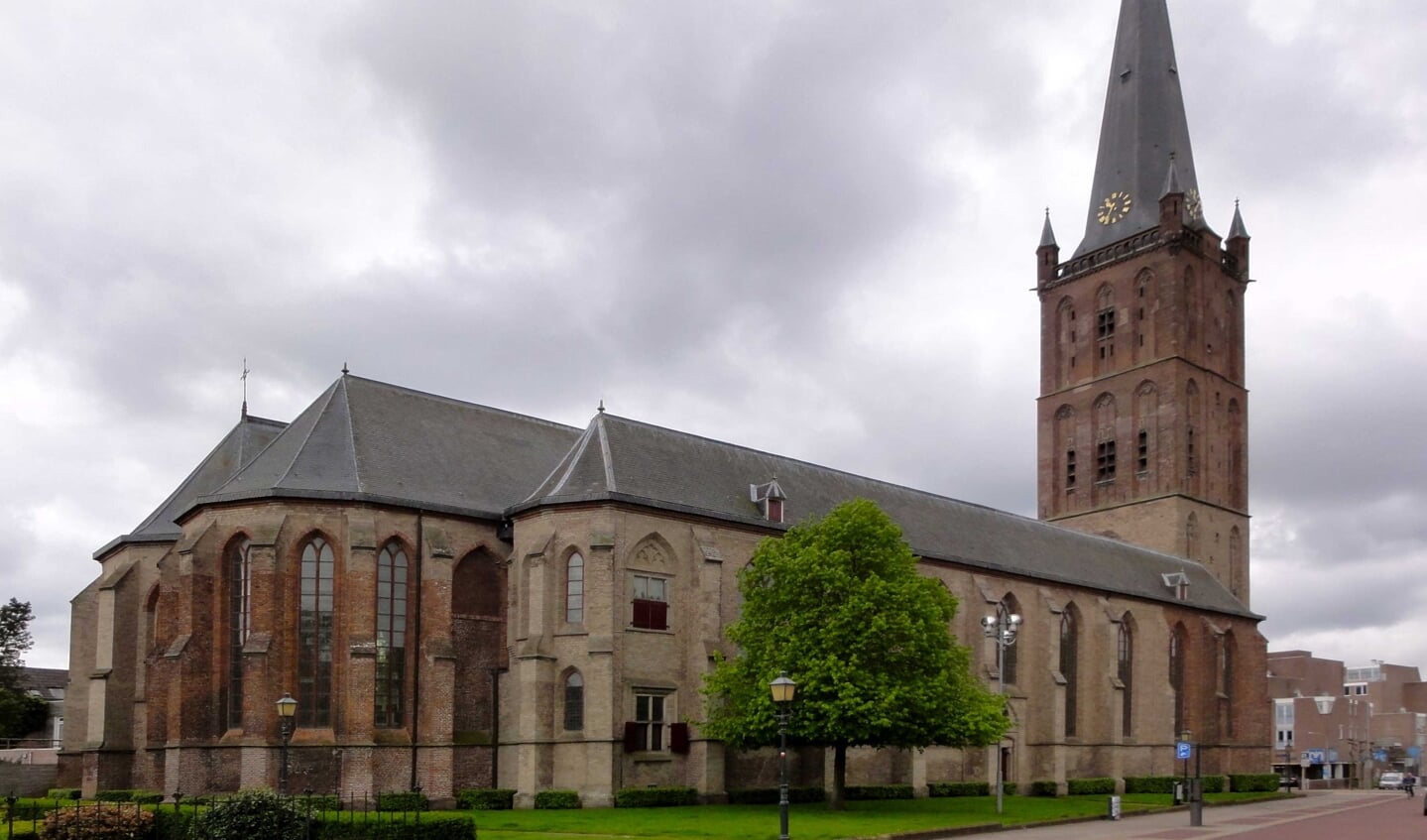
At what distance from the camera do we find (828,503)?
2119 inches

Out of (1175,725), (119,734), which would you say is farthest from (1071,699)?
(119,734)

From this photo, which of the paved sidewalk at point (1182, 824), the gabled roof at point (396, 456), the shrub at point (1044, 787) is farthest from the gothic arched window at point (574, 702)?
the shrub at point (1044, 787)

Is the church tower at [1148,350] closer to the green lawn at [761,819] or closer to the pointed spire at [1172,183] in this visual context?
the pointed spire at [1172,183]

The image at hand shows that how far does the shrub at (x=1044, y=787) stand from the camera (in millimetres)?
56562

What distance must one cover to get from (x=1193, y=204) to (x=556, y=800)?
55541mm

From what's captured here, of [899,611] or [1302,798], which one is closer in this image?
[899,611]

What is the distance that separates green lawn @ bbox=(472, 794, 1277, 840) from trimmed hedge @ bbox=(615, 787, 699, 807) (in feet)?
2.06

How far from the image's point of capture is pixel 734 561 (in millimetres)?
45938

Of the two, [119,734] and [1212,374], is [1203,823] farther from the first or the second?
[1212,374]

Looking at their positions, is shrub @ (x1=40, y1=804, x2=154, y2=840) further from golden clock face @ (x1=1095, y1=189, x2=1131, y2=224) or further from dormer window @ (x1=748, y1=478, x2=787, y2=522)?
golden clock face @ (x1=1095, y1=189, x2=1131, y2=224)

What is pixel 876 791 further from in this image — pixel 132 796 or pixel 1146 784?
pixel 132 796

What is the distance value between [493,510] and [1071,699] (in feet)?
103

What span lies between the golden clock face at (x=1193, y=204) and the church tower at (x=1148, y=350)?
0.37ft

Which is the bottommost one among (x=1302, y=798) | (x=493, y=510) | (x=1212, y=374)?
(x=1302, y=798)
